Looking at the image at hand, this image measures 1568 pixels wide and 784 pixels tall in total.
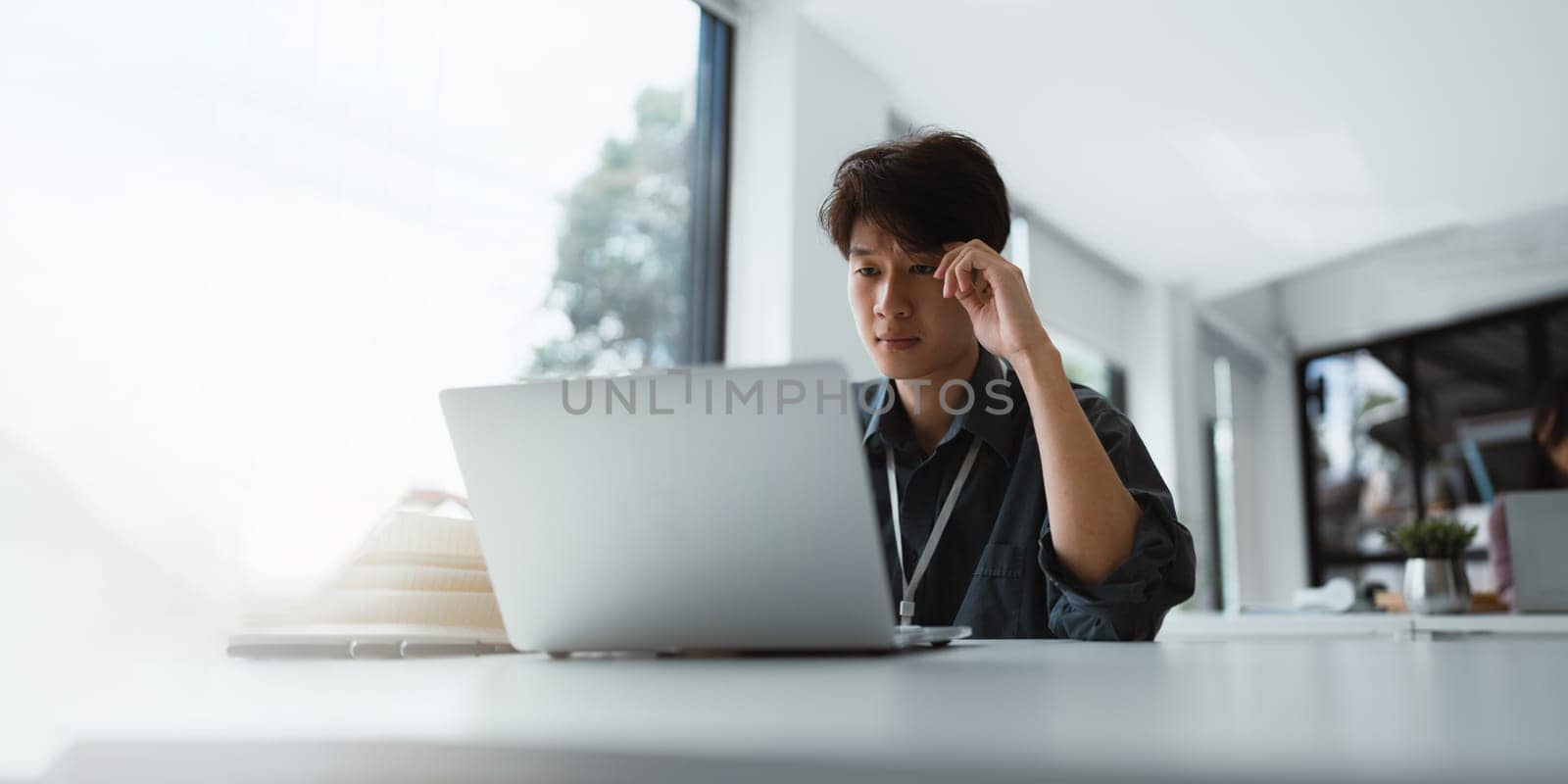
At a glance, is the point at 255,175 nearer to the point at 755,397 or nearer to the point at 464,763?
the point at 755,397

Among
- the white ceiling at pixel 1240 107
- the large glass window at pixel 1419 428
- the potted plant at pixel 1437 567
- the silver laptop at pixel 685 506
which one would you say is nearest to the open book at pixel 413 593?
the silver laptop at pixel 685 506

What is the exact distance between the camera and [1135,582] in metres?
1.24

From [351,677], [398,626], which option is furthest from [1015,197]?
[351,677]

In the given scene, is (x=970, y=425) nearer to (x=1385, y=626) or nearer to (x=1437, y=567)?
(x=1385, y=626)

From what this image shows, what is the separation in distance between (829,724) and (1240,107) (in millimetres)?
5593

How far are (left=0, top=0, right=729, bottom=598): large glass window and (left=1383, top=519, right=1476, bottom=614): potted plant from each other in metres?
2.39

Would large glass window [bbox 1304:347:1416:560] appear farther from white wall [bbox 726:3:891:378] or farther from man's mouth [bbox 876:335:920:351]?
man's mouth [bbox 876:335:920:351]

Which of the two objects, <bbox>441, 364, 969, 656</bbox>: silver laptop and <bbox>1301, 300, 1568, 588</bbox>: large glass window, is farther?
<bbox>1301, 300, 1568, 588</bbox>: large glass window

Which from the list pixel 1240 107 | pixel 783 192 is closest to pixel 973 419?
pixel 783 192

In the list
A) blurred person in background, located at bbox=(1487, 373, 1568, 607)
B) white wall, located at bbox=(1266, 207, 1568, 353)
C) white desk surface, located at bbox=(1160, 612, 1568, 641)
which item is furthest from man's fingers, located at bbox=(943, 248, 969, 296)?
white wall, located at bbox=(1266, 207, 1568, 353)

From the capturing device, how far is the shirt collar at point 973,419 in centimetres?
150

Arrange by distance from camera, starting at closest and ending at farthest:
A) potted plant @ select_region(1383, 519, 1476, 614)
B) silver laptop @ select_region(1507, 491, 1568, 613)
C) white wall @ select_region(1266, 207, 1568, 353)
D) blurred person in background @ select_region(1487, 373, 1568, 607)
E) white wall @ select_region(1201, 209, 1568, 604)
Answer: silver laptop @ select_region(1507, 491, 1568, 613), potted plant @ select_region(1383, 519, 1476, 614), blurred person in background @ select_region(1487, 373, 1568, 607), white wall @ select_region(1266, 207, 1568, 353), white wall @ select_region(1201, 209, 1568, 604)

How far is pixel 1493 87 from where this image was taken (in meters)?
5.31

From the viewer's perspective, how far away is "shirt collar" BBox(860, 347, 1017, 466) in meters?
1.50
